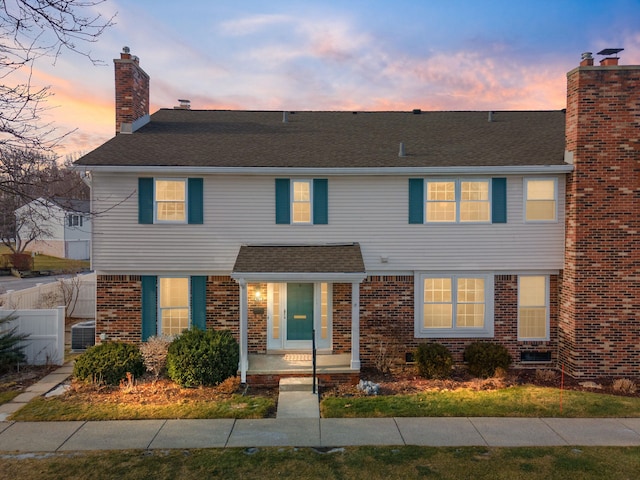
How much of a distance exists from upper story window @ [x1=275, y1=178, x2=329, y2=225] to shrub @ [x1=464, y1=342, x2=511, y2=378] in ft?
17.4

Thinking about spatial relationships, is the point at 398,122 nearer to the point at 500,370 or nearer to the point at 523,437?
the point at 500,370

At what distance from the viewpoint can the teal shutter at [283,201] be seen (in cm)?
1222

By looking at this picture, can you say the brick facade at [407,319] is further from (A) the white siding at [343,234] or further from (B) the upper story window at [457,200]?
(B) the upper story window at [457,200]

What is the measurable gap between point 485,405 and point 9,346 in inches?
464

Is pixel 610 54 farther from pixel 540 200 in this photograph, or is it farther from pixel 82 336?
pixel 82 336

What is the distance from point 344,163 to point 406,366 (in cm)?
580

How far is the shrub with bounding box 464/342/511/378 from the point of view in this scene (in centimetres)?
1162

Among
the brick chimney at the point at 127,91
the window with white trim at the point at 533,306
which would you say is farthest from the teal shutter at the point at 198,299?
the window with white trim at the point at 533,306

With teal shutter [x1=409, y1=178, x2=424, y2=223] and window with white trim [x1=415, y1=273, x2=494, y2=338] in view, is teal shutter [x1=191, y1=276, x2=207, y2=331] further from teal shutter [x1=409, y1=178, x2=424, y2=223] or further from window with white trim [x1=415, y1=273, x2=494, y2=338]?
teal shutter [x1=409, y1=178, x2=424, y2=223]

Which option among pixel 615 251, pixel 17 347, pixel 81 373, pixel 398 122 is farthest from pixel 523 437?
pixel 17 347

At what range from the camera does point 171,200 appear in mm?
12156

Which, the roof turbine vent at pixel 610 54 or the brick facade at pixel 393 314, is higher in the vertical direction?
the roof turbine vent at pixel 610 54

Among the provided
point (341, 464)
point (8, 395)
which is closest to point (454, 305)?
point (341, 464)

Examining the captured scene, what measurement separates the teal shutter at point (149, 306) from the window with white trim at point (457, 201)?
25.5 ft
